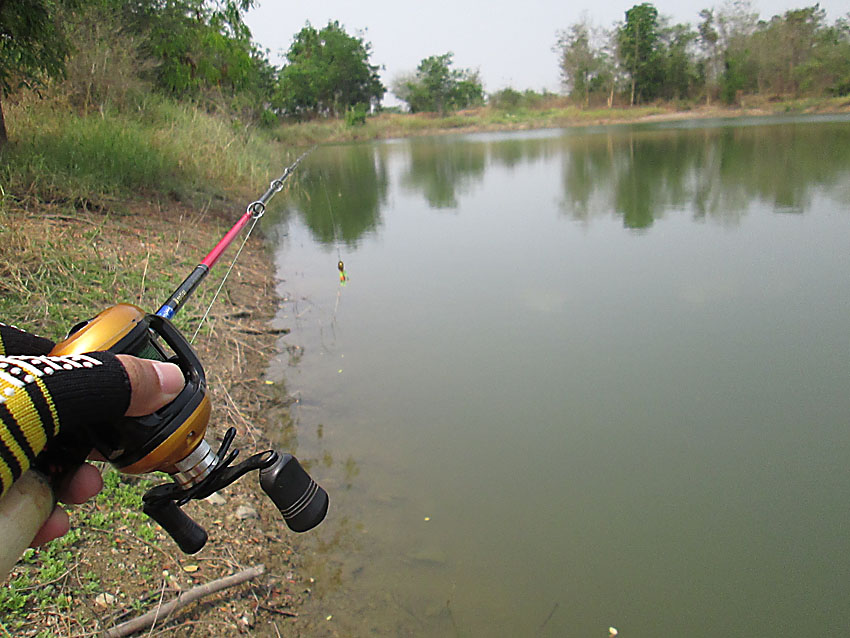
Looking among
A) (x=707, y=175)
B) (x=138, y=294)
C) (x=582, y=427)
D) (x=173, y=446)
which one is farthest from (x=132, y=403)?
(x=707, y=175)

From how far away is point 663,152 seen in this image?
15.7 metres

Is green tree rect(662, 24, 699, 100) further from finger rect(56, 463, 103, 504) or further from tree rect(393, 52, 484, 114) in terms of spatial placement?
finger rect(56, 463, 103, 504)

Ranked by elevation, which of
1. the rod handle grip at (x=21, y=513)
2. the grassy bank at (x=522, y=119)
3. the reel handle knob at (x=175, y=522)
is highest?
the grassy bank at (x=522, y=119)

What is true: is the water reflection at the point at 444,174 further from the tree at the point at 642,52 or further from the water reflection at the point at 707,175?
the tree at the point at 642,52

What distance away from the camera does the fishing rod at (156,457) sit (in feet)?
2.63

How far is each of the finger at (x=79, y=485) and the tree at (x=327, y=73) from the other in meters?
41.0


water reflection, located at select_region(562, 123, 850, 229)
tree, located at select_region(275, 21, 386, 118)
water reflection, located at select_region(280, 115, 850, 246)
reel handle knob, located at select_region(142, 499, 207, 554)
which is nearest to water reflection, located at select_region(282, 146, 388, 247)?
water reflection, located at select_region(280, 115, 850, 246)

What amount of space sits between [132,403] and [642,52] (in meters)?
46.6

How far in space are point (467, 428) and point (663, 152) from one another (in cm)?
1419

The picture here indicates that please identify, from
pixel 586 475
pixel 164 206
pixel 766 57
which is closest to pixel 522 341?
pixel 586 475

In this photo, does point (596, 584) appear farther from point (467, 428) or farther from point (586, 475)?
point (467, 428)

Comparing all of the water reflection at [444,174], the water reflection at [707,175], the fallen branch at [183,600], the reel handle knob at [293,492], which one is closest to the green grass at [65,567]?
the fallen branch at [183,600]

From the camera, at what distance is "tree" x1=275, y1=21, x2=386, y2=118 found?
4103 centimetres

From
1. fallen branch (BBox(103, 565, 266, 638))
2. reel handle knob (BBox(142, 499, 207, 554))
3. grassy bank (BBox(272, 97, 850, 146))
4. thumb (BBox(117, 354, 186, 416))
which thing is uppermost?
grassy bank (BBox(272, 97, 850, 146))
